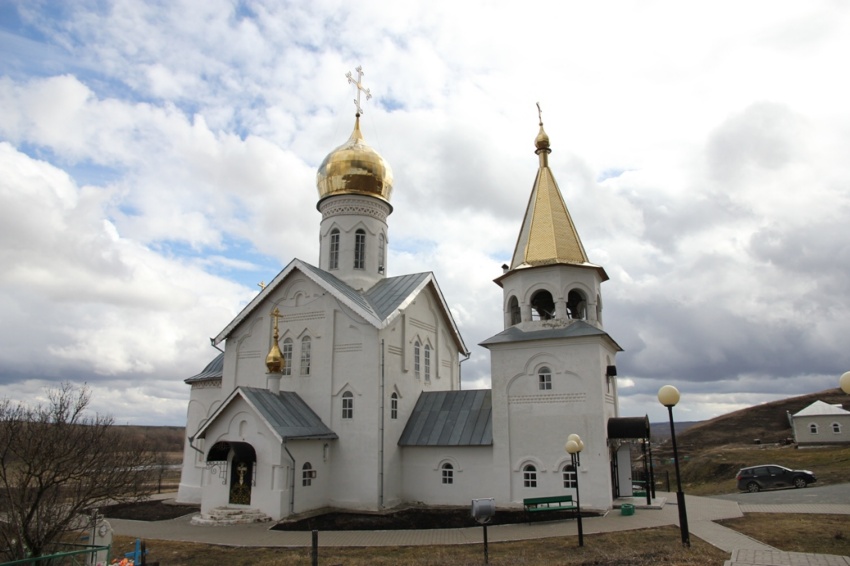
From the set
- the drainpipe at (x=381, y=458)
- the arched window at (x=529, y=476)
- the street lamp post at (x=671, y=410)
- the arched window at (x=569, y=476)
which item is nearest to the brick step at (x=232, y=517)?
the drainpipe at (x=381, y=458)

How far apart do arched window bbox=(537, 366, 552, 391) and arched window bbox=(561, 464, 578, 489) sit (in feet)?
7.69

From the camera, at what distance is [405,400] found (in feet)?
65.3

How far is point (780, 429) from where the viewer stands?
48.8m

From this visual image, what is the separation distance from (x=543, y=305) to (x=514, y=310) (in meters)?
1.10

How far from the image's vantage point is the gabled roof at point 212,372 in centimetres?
2233

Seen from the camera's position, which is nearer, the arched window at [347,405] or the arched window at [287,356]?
the arched window at [347,405]

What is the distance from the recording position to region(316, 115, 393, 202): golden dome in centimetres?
2272

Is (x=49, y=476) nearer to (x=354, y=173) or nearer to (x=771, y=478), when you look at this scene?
(x=354, y=173)

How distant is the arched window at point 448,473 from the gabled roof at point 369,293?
5.00 meters

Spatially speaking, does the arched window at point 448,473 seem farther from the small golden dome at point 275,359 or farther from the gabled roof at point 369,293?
the small golden dome at point 275,359

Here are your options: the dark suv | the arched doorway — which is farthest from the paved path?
the dark suv

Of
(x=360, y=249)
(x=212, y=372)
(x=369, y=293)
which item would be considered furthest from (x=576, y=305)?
(x=212, y=372)

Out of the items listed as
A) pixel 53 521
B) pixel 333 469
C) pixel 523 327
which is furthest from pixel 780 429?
pixel 53 521

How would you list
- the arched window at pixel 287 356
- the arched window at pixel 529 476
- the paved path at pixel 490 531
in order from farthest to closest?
the arched window at pixel 287 356 < the arched window at pixel 529 476 < the paved path at pixel 490 531
